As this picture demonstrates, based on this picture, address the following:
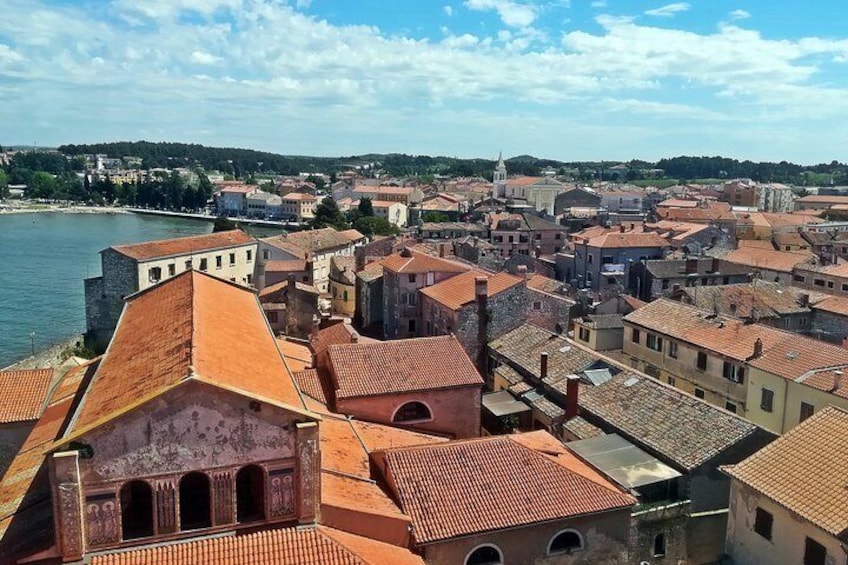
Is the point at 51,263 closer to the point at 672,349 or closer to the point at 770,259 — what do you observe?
the point at 672,349

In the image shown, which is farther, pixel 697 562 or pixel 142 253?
pixel 142 253

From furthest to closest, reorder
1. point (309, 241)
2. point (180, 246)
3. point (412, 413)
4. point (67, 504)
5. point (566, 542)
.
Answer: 1. point (309, 241)
2. point (180, 246)
3. point (412, 413)
4. point (566, 542)
5. point (67, 504)

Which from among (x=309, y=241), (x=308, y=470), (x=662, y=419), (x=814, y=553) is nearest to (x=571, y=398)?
(x=662, y=419)

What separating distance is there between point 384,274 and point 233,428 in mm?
30243

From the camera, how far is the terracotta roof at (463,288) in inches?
1353

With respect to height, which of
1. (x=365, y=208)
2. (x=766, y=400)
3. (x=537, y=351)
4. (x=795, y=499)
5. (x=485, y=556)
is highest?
(x=365, y=208)

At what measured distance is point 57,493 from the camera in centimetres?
1258

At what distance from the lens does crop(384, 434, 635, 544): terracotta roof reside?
16250 millimetres

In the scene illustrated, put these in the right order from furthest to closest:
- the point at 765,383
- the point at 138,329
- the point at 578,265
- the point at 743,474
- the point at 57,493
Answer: the point at 578,265 < the point at 765,383 < the point at 138,329 < the point at 743,474 < the point at 57,493

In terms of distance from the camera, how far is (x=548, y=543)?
16.9m

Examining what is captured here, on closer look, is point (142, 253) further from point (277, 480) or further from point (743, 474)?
point (743, 474)

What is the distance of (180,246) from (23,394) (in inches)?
1104

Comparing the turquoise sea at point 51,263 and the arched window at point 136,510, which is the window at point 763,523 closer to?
the arched window at point 136,510

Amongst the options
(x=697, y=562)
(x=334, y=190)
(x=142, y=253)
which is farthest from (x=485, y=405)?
(x=334, y=190)
